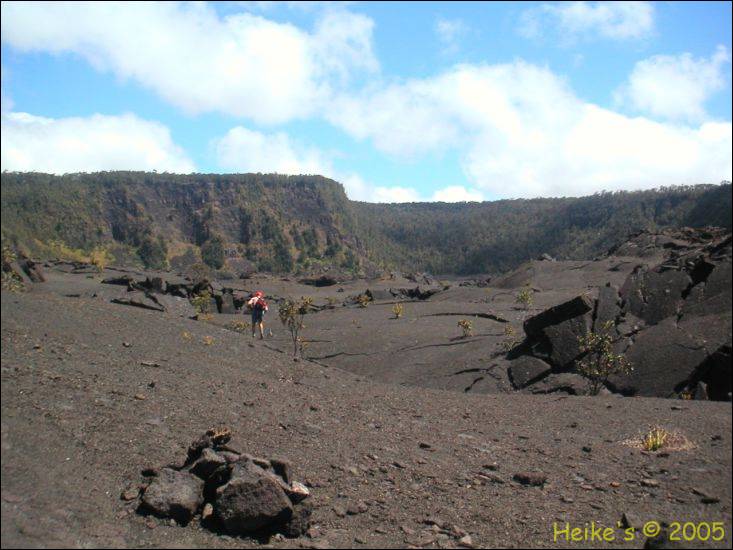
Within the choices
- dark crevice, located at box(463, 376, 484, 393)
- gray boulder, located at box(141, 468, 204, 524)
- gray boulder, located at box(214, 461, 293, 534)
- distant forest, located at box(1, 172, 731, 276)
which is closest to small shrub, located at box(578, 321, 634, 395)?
dark crevice, located at box(463, 376, 484, 393)

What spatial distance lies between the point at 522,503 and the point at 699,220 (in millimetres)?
73944

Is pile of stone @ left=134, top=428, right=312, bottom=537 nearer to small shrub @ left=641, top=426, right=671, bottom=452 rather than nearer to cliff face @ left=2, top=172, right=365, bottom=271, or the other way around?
small shrub @ left=641, top=426, right=671, bottom=452

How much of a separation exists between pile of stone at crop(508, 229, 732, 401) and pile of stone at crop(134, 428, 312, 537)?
3885mm

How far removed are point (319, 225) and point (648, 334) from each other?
104m

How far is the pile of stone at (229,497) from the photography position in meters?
4.35

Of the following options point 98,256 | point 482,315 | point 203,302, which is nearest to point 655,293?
point 482,315

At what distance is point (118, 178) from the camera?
100 m

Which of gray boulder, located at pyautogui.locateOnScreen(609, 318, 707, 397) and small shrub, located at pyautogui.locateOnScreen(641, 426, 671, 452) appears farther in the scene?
gray boulder, located at pyautogui.locateOnScreen(609, 318, 707, 397)

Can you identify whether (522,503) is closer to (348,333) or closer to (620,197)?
(348,333)

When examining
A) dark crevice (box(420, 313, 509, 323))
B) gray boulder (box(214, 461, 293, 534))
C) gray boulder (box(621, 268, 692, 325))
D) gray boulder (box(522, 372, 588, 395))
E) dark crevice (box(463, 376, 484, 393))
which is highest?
gray boulder (box(621, 268, 692, 325))

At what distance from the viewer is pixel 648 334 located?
10.7m

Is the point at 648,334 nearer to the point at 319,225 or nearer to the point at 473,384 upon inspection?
the point at 473,384

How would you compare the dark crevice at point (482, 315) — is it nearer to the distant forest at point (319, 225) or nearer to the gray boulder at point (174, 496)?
the gray boulder at point (174, 496)

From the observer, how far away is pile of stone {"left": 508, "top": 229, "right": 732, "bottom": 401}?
24.4 ft
